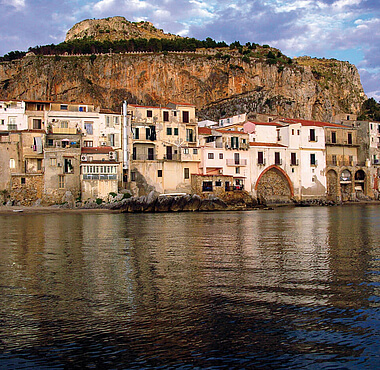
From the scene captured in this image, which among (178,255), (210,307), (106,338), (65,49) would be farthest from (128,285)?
(65,49)

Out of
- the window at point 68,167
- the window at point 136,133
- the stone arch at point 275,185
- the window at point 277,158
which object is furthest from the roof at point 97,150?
the window at point 277,158

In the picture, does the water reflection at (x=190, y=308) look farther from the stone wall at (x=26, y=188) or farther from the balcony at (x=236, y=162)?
the balcony at (x=236, y=162)

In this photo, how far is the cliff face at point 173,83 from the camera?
95125 millimetres

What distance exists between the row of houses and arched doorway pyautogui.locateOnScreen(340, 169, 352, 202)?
189mm

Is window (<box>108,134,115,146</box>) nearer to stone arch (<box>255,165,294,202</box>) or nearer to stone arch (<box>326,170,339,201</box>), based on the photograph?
stone arch (<box>255,165,294,202</box>)

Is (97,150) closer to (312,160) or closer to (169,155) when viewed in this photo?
(169,155)

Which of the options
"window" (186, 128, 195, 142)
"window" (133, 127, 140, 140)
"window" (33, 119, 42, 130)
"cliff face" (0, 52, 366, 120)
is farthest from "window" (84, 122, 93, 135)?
"cliff face" (0, 52, 366, 120)

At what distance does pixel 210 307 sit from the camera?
30.3ft

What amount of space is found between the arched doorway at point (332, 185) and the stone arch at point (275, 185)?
345 inches

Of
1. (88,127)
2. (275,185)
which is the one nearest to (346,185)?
(275,185)

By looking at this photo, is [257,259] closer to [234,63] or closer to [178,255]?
[178,255]

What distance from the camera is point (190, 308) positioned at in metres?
9.19

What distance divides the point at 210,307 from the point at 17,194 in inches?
1724

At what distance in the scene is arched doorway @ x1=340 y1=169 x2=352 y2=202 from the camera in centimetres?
6956
